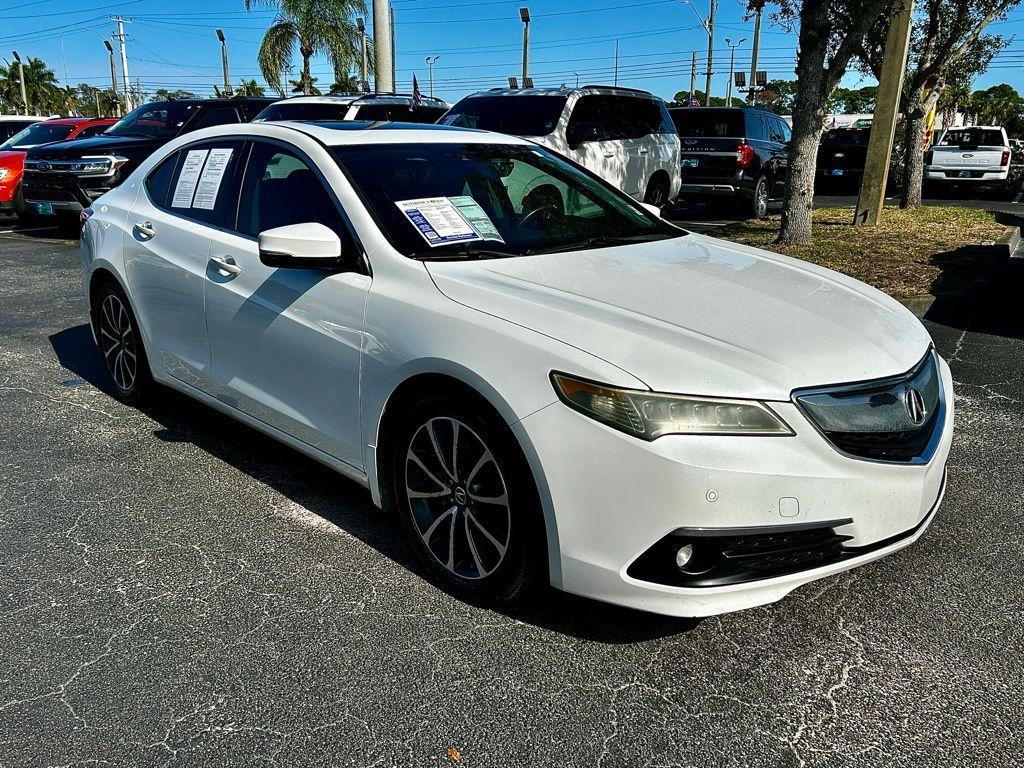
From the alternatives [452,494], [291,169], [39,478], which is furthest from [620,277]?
[39,478]

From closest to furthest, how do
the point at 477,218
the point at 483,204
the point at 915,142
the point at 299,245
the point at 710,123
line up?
the point at 299,245, the point at 477,218, the point at 483,204, the point at 710,123, the point at 915,142

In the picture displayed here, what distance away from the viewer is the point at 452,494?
3.04 metres

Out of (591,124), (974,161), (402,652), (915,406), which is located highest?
(591,124)

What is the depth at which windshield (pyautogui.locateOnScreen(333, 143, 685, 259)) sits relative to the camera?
3.44 metres

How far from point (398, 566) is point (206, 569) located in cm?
71

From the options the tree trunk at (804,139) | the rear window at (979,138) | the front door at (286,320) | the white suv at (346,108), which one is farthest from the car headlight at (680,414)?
the rear window at (979,138)

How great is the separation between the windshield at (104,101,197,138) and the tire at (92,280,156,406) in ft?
28.1

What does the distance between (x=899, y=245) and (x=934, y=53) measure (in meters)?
6.84

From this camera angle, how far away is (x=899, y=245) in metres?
10.8

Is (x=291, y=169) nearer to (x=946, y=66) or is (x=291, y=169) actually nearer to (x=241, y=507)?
(x=241, y=507)

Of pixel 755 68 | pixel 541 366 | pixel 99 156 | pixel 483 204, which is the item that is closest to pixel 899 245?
pixel 483 204

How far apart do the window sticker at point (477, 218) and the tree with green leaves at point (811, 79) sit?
7760mm

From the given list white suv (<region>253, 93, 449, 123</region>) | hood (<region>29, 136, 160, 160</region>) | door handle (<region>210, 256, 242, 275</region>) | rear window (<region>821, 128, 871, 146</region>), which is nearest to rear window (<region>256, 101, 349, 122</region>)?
white suv (<region>253, 93, 449, 123</region>)

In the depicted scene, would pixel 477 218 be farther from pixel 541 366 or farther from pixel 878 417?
pixel 878 417
